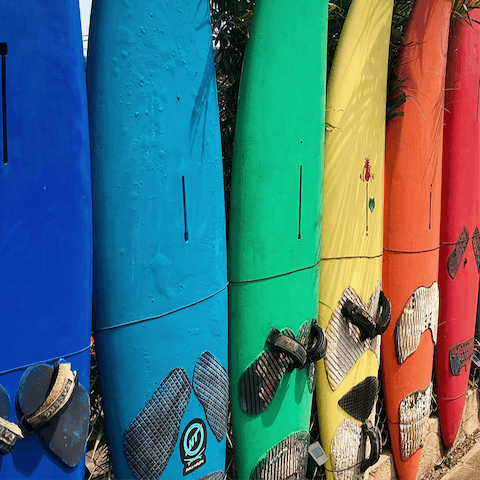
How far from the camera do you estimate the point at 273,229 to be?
6.12 feet

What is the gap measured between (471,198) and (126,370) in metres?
2.29

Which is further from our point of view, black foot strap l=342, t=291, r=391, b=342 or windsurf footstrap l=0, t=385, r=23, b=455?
black foot strap l=342, t=291, r=391, b=342

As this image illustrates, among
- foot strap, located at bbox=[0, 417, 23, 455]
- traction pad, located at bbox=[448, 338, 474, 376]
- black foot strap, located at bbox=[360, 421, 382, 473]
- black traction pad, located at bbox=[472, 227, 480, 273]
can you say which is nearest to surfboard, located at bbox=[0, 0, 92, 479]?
foot strap, located at bbox=[0, 417, 23, 455]

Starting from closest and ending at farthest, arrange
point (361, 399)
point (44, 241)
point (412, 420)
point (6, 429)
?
point (6, 429) < point (44, 241) < point (361, 399) < point (412, 420)

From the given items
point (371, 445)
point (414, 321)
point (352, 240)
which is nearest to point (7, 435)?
point (352, 240)

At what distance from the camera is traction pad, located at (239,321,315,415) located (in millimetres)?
1829

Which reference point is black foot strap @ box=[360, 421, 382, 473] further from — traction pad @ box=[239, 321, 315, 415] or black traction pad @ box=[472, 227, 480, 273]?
black traction pad @ box=[472, 227, 480, 273]

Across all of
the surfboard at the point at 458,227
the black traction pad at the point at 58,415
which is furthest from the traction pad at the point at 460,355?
the black traction pad at the point at 58,415

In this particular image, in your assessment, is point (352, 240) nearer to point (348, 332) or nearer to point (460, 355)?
point (348, 332)

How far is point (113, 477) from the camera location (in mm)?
1649

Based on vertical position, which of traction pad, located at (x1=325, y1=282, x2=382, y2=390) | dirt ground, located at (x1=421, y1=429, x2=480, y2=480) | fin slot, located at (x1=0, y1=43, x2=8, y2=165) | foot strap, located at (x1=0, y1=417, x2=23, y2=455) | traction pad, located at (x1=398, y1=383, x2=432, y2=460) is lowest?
dirt ground, located at (x1=421, y1=429, x2=480, y2=480)

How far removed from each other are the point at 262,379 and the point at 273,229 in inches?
20.9

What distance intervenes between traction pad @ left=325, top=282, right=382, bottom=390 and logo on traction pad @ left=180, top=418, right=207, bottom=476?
2.27ft

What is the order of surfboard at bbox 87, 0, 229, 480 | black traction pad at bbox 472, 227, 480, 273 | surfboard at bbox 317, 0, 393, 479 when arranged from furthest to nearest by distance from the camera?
1. black traction pad at bbox 472, 227, 480, 273
2. surfboard at bbox 317, 0, 393, 479
3. surfboard at bbox 87, 0, 229, 480
